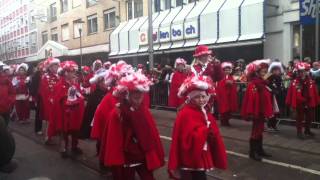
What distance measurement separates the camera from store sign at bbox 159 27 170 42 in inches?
918

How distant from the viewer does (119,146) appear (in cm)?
473

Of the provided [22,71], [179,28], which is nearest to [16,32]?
[179,28]

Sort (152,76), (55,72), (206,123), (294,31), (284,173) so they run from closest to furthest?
(206,123), (284,173), (55,72), (152,76), (294,31)

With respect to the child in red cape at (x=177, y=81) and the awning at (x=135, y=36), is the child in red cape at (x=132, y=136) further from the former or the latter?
the awning at (x=135, y=36)

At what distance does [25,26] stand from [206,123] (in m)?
53.3

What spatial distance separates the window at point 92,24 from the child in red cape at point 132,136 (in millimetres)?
29682

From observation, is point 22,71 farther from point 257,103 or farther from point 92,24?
point 92,24

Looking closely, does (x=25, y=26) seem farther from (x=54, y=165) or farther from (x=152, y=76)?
(x=54, y=165)

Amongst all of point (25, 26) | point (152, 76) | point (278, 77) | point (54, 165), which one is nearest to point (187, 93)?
point (54, 165)

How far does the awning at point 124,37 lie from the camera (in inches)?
1075

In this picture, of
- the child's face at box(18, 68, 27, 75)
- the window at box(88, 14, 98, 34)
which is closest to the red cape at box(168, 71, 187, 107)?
the child's face at box(18, 68, 27, 75)

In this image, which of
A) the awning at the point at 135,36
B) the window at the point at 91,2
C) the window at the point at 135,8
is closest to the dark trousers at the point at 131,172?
the awning at the point at 135,36

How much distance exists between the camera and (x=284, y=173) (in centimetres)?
679

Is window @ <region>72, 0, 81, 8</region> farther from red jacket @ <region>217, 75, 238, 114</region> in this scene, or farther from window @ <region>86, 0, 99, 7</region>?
red jacket @ <region>217, 75, 238, 114</region>
